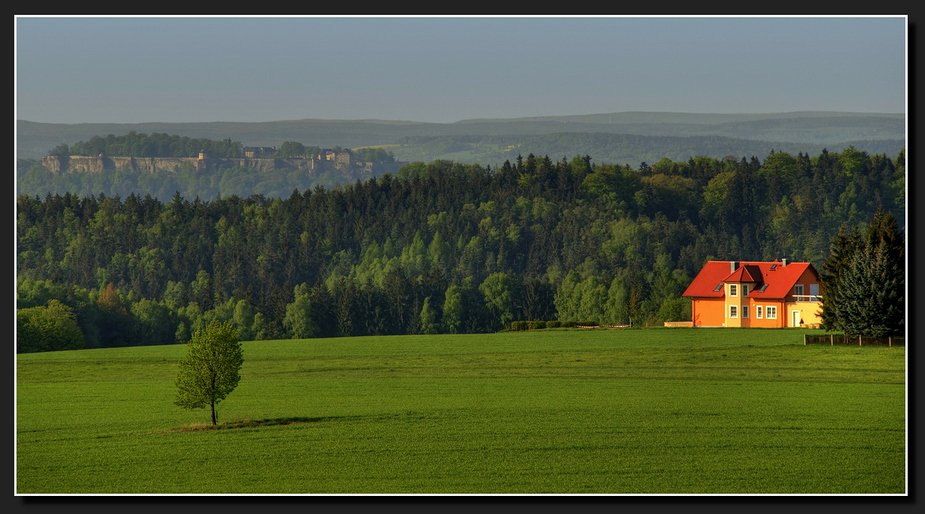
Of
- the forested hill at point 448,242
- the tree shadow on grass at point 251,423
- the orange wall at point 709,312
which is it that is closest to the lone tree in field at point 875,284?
the orange wall at point 709,312

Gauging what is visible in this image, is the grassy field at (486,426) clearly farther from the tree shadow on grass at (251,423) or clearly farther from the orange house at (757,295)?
the orange house at (757,295)

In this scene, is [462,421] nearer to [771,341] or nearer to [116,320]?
[771,341]

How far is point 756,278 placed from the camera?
162 feet

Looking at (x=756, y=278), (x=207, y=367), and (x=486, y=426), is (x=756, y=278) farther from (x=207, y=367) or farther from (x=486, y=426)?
(x=207, y=367)

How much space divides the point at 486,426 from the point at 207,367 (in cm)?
667

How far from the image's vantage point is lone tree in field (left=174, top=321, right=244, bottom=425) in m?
22.0

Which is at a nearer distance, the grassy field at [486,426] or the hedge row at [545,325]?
the grassy field at [486,426]

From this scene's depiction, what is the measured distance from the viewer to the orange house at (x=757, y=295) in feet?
155

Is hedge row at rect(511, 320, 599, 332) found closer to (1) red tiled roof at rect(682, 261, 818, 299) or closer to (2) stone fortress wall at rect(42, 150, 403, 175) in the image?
(1) red tiled roof at rect(682, 261, 818, 299)

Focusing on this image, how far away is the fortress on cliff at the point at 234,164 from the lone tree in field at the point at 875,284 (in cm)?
2564

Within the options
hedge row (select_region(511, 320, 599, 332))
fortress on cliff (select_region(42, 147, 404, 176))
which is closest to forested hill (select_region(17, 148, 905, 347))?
fortress on cliff (select_region(42, 147, 404, 176))

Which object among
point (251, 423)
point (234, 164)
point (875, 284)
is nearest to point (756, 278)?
point (875, 284)

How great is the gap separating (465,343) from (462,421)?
22157mm

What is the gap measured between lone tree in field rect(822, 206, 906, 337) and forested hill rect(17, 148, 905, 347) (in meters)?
26.7
